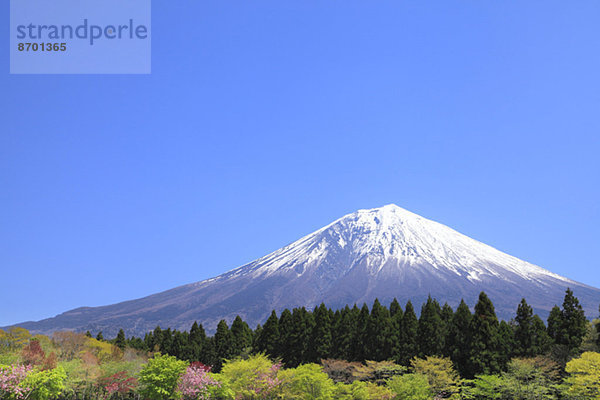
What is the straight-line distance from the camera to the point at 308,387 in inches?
1665

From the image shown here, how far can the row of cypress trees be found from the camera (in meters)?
49.7

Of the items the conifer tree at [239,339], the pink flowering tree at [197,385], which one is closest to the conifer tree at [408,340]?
the pink flowering tree at [197,385]

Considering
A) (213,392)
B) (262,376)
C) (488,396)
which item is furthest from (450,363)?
(213,392)

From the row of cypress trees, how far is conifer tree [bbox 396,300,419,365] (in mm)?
100

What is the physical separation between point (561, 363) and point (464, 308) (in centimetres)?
1013

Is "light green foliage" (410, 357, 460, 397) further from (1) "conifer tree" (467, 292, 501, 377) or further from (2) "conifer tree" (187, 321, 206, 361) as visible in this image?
(2) "conifer tree" (187, 321, 206, 361)

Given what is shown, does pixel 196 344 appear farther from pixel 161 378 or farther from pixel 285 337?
pixel 161 378

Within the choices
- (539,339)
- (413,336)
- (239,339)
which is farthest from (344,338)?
(539,339)

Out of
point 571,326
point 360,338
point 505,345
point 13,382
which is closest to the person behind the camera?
point 13,382

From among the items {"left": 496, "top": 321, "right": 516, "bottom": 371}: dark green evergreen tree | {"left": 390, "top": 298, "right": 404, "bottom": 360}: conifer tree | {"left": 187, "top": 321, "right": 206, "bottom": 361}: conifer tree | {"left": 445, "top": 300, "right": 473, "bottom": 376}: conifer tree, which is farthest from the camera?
{"left": 187, "top": 321, "right": 206, "bottom": 361}: conifer tree

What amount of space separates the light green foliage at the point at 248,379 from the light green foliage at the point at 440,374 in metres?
13.7

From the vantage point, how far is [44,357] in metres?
46.4

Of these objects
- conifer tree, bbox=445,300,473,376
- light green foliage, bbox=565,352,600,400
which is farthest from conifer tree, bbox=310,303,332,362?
light green foliage, bbox=565,352,600,400

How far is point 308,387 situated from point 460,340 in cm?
1780
